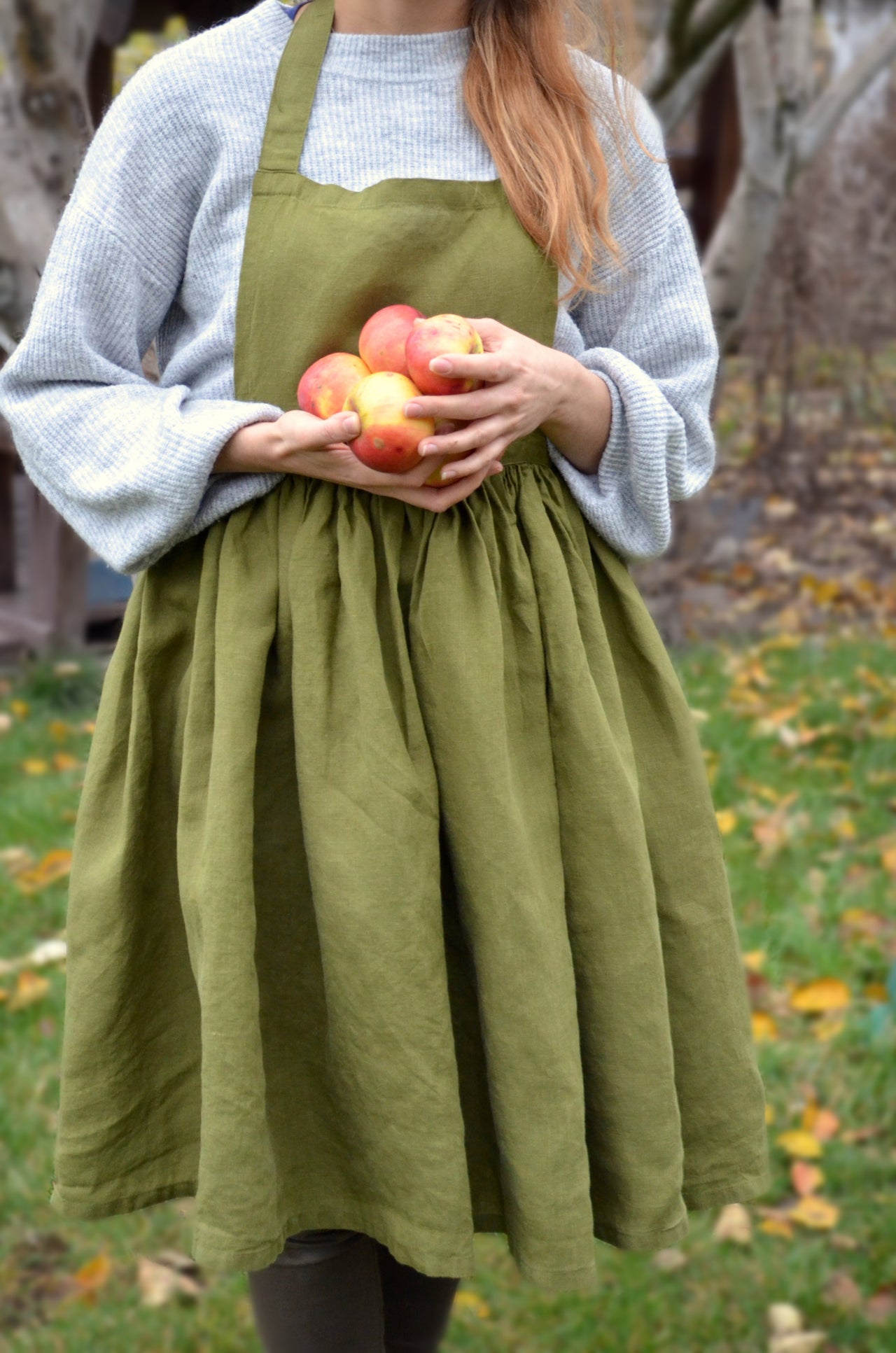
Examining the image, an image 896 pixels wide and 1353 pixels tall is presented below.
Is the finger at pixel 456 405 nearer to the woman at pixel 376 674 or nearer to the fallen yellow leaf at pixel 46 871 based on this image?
the woman at pixel 376 674

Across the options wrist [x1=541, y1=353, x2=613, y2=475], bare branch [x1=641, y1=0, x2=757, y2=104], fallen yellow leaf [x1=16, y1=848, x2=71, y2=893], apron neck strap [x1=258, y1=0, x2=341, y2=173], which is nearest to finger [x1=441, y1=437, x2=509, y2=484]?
wrist [x1=541, y1=353, x2=613, y2=475]

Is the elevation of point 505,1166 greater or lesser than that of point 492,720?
lesser

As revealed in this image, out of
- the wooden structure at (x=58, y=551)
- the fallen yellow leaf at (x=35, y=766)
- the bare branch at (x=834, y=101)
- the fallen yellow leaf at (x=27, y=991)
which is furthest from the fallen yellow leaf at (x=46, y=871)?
the bare branch at (x=834, y=101)

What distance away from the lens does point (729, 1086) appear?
5.40ft

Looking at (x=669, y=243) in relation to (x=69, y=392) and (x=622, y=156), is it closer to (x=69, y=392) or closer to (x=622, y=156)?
(x=622, y=156)

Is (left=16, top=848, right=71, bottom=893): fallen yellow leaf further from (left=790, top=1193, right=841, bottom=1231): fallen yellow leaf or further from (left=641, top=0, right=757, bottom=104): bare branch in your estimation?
(left=641, top=0, right=757, bottom=104): bare branch

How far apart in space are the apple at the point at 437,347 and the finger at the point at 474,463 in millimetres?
64

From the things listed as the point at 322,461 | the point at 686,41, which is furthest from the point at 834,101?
the point at 322,461

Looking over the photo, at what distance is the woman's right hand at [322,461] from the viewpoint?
137 centimetres

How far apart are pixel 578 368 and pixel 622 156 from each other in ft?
0.94

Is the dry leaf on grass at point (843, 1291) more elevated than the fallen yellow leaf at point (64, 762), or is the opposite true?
the dry leaf on grass at point (843, 1291)

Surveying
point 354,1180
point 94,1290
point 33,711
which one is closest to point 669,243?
point 354,1180

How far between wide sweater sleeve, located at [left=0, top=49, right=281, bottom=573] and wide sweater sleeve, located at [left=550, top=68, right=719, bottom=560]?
383 millimetres

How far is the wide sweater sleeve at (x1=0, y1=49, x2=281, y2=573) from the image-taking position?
1.43 metres
